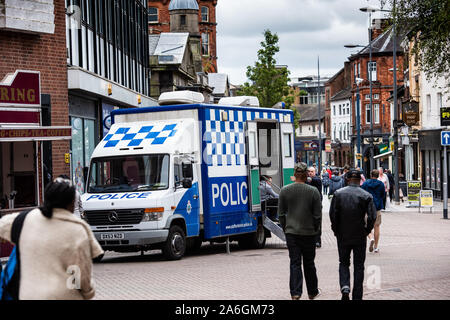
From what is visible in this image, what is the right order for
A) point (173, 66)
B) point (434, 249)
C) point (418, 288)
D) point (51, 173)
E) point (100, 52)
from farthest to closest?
point (173, 66) < point (100, 52) < point (51, 173) < point (434, 249) < point (418, 288)

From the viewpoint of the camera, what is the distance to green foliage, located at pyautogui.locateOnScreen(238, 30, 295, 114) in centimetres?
6134

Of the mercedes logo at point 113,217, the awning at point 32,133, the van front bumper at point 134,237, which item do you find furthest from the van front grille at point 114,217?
the awning at point 32,133

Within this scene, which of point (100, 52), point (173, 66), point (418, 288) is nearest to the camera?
point (418, 288)

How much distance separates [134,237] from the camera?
1667 centimetres

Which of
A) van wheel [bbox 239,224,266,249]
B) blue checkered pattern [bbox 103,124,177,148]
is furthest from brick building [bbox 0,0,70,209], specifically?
van wheel [bbox 239,224,266,249]

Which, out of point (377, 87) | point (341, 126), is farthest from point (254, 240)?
point (341, 126)

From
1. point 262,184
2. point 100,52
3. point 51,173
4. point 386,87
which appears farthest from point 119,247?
point 386,87

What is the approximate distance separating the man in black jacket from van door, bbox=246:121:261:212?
8.62 meters

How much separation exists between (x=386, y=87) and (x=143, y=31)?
53051 millimetres

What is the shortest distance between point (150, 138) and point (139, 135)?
326 mm

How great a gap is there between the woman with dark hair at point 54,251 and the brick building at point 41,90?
1205 cm

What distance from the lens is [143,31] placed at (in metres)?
42.9

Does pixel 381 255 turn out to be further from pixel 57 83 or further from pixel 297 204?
pixel 57 83

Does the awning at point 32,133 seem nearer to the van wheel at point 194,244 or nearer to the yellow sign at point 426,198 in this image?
the van wheel at point 194,244
